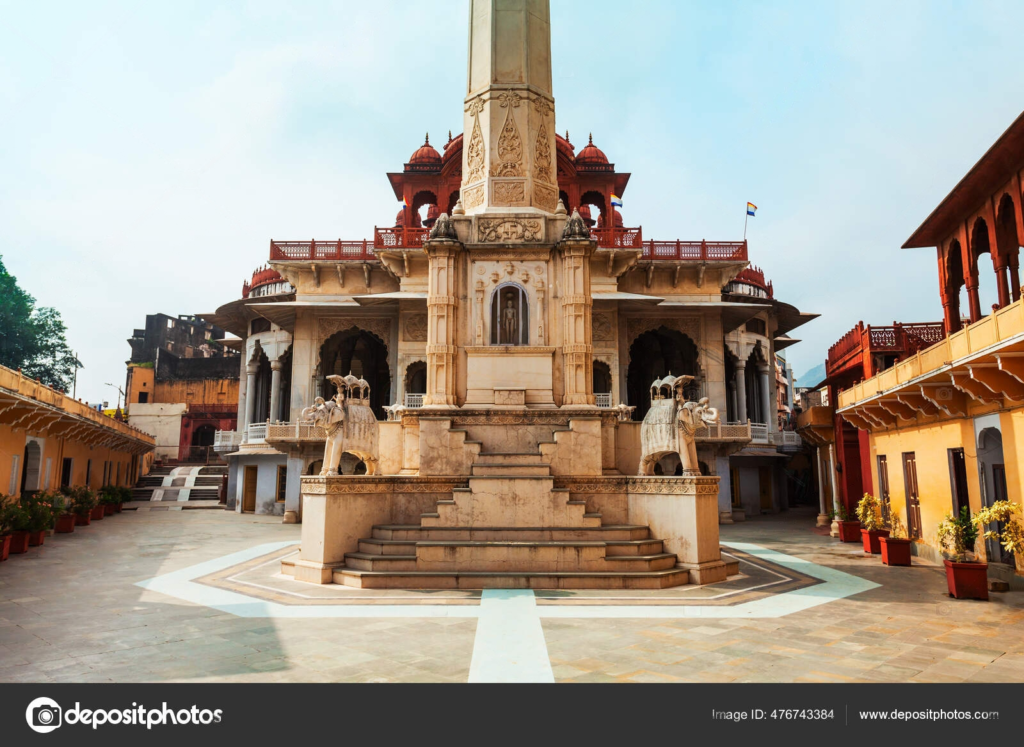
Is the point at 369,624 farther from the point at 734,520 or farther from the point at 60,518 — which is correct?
the point at 734,520

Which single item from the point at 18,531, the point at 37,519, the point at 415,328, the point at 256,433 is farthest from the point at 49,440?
the point at 415,328

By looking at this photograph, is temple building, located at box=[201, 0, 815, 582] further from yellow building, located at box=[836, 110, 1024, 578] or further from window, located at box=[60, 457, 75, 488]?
window, located at box=[60, 457, 75, 488]

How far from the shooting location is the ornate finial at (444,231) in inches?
507

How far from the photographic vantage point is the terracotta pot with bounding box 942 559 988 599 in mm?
9195

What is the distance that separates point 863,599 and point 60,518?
19882mm

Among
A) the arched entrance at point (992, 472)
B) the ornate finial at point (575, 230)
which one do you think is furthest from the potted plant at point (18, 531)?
the arched entrance at point (992, 472)

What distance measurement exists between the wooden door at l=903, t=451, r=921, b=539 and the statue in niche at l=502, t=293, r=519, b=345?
9.53m

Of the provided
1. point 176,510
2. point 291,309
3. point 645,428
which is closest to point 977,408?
point 645,428

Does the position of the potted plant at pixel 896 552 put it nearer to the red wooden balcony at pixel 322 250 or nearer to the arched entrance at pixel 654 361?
the arched entrance at pixel 654 361

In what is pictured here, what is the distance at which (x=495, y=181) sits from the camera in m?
13.4

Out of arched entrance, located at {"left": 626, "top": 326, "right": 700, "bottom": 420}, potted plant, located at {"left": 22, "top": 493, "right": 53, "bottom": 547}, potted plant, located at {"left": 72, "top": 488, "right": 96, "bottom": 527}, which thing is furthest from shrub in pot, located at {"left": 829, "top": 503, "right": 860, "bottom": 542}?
potted plant, located at {"left": 72, "top": 488, "right": 96, "bottom": 527}

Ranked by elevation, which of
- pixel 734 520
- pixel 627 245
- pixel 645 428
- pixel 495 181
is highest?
pixel 627 245
